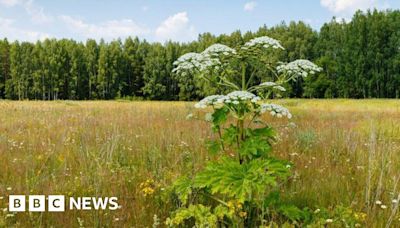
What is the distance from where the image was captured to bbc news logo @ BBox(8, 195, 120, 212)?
3.39 meters

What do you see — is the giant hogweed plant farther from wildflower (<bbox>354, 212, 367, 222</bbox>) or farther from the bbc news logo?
the bbc news logo

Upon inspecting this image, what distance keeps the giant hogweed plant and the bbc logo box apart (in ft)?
3.97

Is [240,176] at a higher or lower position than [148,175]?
higher

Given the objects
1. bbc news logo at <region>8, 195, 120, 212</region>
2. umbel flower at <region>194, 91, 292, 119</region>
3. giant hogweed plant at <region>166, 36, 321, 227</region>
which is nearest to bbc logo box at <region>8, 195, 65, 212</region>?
bbc news logo at <region>8, 195, 120, 212</region>

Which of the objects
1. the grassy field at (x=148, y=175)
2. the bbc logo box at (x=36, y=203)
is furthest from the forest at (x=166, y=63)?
the bbc logo box at (x=36, y=203)

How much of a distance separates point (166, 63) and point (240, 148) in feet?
246

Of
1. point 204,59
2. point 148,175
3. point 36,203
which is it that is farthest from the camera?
point 148,175

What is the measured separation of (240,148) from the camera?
288 centimetres

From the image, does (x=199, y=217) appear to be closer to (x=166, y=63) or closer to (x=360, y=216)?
(x=360, y=216)

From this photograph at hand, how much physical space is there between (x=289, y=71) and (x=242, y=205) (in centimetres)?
123

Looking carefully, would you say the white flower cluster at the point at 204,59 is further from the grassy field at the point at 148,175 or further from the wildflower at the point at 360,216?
the wildflower at the point at 360,216

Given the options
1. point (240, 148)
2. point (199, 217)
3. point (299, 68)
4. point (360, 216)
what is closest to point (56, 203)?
point (199, 217)

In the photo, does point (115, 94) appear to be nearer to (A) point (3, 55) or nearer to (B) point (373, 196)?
(A) point (3, 55)

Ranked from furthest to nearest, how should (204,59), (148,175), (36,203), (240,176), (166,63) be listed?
(166,63), (148,175), (36,203), (204,59), (240,176)
